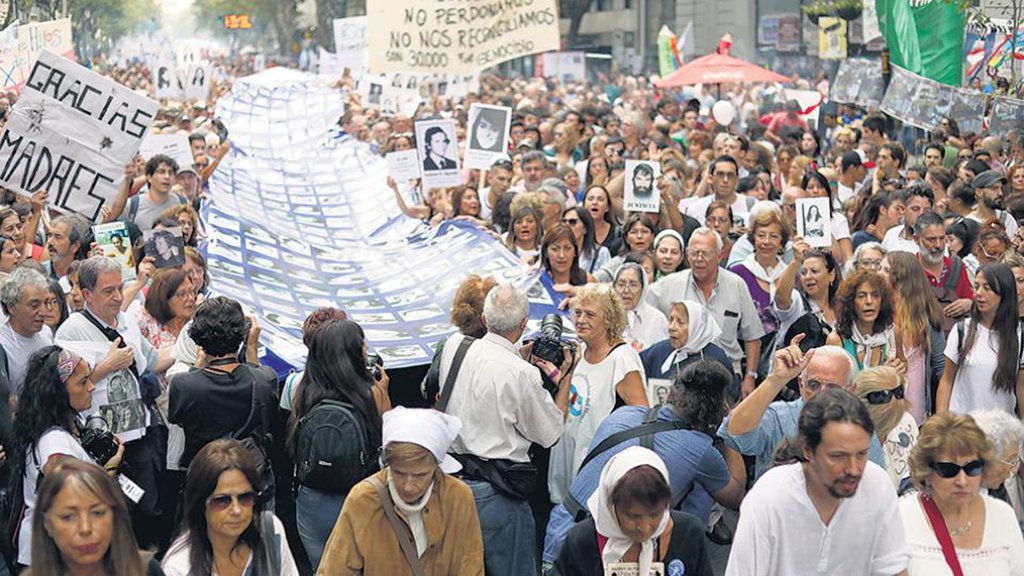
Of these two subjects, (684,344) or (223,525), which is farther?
(684,344)

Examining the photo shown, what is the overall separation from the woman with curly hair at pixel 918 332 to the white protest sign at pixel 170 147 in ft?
27.1

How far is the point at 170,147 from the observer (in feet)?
47.8

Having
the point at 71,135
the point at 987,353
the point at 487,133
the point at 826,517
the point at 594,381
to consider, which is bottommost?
the point at 987,353

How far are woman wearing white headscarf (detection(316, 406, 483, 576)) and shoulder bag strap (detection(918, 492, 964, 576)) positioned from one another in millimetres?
1593

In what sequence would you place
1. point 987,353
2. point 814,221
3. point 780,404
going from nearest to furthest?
point 780,404, point 987,353, point 814,221

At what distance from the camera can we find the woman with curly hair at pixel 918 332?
8148 mm

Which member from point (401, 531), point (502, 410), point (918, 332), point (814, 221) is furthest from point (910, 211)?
point (401, 531)

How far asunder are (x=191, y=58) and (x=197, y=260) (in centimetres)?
2032

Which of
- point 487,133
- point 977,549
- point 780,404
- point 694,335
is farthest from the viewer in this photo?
point 487,133

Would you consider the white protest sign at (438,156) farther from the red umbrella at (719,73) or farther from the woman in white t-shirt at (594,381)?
the red umbrella at (719,73)

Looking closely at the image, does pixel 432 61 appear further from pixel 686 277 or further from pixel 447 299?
pixel 686 277

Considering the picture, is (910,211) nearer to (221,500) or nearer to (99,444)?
(99,444)

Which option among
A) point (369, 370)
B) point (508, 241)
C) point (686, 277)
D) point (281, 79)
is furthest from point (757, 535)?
point (281, 79)

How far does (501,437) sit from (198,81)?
19.5m
